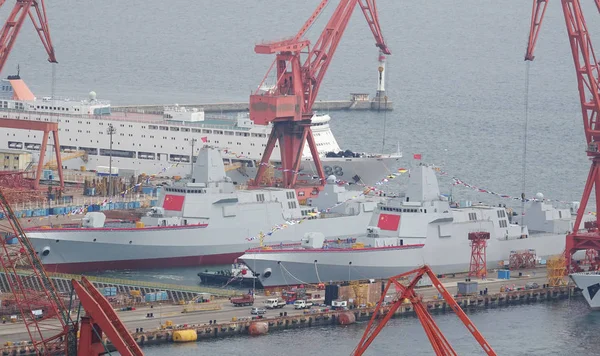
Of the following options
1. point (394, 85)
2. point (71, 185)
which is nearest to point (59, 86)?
point (394, 85)

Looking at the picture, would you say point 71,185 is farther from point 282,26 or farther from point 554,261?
point 282,26

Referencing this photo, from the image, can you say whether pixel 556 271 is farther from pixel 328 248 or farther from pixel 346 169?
pixel 346 169

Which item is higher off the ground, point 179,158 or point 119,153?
point 119,153

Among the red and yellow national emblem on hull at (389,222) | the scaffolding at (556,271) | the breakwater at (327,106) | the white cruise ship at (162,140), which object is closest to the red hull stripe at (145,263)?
the red and yellow national emblem on hull at (389,222)

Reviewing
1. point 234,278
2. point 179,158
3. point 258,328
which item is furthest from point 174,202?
point 179,158

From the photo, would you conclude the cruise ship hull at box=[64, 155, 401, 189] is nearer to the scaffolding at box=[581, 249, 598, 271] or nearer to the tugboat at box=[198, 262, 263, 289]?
the scaffolding at box=[581, 249, 598, 271]
